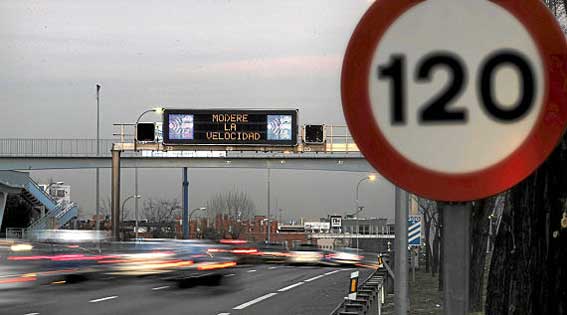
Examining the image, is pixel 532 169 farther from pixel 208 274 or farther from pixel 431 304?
pixel 208 274

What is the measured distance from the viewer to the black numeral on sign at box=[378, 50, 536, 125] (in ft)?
8.86

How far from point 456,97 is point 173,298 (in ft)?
105

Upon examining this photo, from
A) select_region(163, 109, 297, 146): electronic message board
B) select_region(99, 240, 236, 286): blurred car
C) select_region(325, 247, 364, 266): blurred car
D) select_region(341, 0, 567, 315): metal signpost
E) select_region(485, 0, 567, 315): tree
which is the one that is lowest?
select_region(325, 247, 364, 266): blurred car

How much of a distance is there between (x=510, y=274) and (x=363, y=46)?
4336mm

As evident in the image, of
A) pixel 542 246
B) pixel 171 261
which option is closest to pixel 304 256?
pixel 171 261

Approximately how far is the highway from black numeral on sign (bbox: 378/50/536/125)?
2498 cm

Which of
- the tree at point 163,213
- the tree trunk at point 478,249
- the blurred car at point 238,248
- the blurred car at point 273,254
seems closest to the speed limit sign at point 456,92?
the tree trunk at point 478,249

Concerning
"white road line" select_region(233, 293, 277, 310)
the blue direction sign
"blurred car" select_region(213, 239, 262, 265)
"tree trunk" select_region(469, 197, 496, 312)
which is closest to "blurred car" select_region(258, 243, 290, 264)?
"blurred car" select_region(213, 239, 262, 265)

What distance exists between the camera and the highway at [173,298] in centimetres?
2847

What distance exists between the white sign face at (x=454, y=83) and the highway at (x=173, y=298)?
81.8ft

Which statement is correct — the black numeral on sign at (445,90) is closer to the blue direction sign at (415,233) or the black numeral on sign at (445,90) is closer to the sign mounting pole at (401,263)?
the sign mounting pole at (401,263)

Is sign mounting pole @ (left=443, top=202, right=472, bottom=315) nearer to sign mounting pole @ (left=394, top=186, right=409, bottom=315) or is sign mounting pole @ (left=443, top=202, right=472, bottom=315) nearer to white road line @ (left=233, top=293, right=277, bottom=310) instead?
sign mounting pole @ (left=394, top=186, right=409, bottom=315)

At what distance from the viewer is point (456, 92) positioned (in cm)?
272

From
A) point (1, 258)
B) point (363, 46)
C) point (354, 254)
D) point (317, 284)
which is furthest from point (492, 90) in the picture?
point (354, 254)
